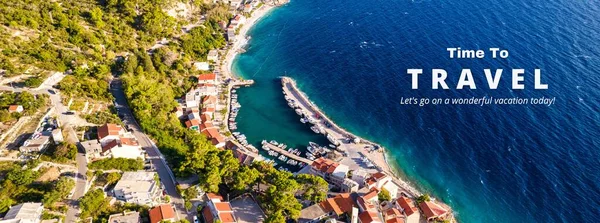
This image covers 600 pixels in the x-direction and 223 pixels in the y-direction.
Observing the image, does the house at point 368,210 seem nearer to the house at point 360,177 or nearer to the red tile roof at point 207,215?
the house at point 360,177

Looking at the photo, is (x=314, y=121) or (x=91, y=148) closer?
(x=91, y=148)

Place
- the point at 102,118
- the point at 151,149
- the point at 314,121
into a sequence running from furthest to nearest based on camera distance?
the point at 314,121 < the point at 102,118 < the point at 151,149

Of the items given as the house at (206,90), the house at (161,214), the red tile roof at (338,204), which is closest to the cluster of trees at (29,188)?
the house at (161,214)

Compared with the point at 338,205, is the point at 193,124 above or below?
above

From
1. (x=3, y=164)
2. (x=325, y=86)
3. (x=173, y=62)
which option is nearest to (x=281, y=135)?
(x=325, y=86)

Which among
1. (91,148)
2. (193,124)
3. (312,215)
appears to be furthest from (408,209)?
(91,148)

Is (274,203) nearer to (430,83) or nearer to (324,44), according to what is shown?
(430,83)

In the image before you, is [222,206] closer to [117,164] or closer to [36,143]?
[117,164]
